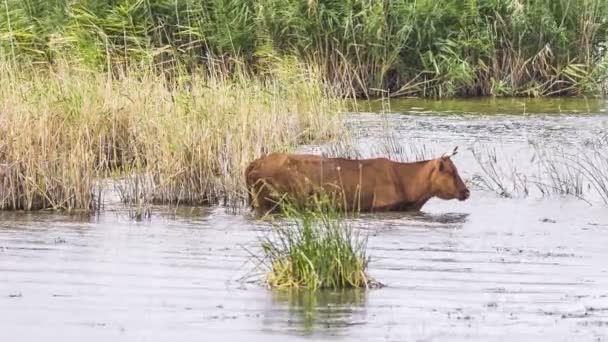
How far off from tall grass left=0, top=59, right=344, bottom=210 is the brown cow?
26.8 inches

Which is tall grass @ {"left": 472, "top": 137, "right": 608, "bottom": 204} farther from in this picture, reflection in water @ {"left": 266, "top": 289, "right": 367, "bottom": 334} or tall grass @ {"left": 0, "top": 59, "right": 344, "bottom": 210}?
reflection in water @ {"left": 266, "top": 289, "right": 367, "bottom": 334}

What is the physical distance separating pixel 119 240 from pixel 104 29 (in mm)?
11285

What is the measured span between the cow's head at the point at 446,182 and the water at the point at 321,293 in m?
0.19

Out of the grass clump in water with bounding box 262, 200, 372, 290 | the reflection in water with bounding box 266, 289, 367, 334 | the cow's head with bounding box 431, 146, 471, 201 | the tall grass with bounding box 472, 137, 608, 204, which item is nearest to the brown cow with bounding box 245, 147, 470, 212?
the cow's head with bounding box 431, 146, 471, 201

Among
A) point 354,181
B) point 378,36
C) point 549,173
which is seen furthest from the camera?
point 378,36

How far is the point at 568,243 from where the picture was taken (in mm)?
11102

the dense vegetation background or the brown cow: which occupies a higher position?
the dense vegetation background

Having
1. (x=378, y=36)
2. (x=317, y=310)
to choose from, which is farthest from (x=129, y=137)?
(x=378, y=36)

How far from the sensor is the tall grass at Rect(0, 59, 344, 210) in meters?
12.5

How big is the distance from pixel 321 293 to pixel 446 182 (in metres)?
4.77

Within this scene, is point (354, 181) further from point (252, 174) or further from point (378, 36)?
point (378, 36)

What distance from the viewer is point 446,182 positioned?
13031 mm

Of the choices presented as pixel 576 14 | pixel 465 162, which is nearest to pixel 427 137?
pixel 465 162

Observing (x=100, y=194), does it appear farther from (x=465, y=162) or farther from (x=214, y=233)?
(x=465, y=162)
